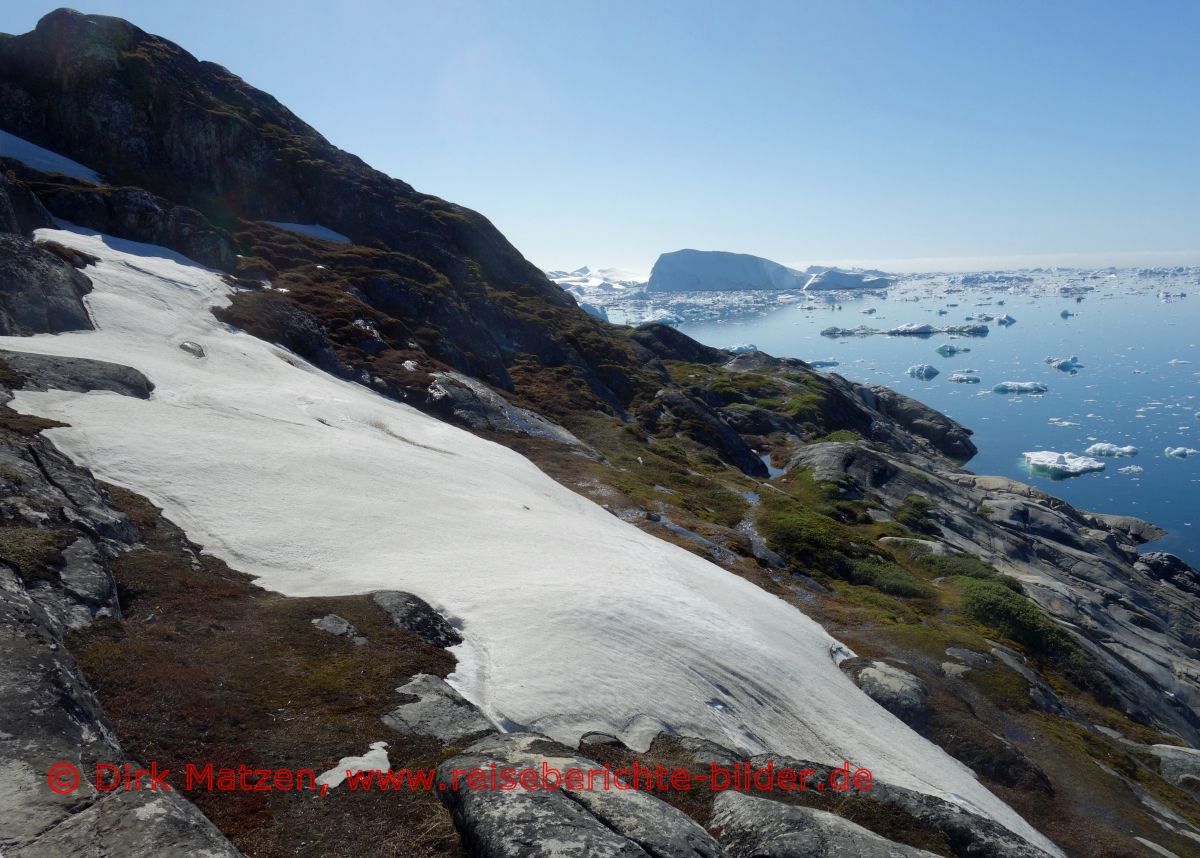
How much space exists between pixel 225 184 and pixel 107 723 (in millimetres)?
89987

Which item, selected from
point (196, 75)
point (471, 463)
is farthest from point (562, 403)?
point (196, 75)

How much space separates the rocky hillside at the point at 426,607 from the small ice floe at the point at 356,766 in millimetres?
342

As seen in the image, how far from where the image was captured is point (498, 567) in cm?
2786

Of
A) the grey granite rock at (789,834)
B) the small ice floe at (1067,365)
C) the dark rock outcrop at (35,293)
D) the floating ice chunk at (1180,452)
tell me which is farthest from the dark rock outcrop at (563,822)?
the small ice floe at (1067,365)

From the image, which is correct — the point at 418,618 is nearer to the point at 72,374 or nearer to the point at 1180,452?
the point at 72,374

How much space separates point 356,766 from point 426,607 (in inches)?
345

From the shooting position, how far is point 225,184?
8431 cm

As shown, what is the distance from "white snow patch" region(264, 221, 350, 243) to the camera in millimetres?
87269

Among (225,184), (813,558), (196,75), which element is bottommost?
(813,558)

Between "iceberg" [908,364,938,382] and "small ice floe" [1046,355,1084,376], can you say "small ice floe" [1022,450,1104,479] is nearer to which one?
"iceberg" [908,364,938,382]

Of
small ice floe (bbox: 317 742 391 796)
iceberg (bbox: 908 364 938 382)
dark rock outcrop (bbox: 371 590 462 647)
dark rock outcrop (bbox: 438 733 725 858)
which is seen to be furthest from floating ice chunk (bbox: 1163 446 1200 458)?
small ice floe (bbox: 317 742 391 796)

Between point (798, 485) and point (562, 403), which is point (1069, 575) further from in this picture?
point (562, 403)

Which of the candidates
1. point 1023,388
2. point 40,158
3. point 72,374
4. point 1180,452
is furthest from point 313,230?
point 1023,388

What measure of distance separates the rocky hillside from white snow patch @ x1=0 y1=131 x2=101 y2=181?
6.33 ft
